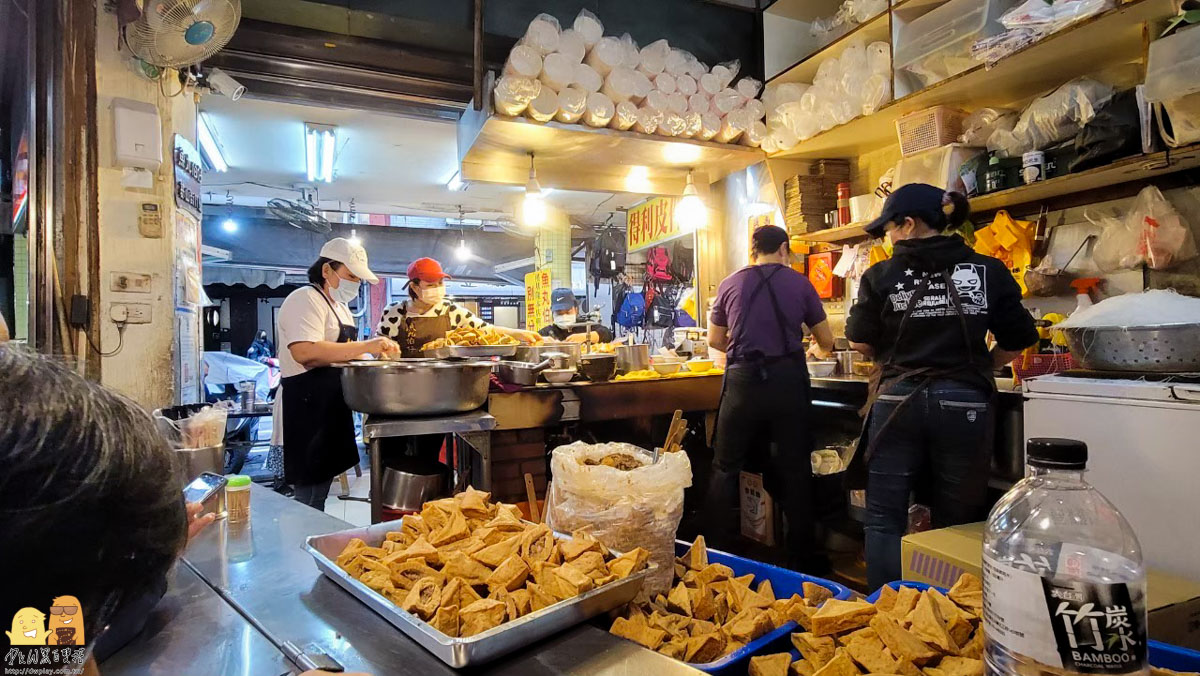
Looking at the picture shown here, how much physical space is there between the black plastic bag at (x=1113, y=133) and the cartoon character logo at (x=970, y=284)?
1068 millimetres

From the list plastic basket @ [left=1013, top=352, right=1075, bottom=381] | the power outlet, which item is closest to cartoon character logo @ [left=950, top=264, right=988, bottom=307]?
plastic basket @ [left=1013, top=352, right=1075, bottom=381]

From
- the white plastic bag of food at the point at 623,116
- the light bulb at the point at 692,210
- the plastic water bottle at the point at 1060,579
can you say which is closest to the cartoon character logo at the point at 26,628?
the plastic water bottle at the point at 1060,579

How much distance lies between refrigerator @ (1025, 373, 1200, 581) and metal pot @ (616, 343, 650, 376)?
6.49ft

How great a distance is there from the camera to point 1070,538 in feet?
2.47

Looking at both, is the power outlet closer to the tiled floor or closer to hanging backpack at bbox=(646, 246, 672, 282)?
the tiled floor

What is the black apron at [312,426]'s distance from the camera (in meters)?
3.10

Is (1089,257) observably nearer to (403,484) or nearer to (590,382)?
(590,382)

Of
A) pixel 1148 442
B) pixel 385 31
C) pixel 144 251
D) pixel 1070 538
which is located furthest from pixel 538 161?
pixel 1070 538

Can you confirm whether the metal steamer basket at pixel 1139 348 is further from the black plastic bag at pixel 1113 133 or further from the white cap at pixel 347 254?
the white cap at pixel 347 254

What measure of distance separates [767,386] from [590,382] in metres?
0.88

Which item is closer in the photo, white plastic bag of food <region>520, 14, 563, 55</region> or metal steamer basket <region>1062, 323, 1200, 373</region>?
metal steamer basket <region>1062, 323, 1200, 373</region>

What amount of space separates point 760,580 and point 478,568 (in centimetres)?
68

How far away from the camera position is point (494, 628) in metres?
0.78

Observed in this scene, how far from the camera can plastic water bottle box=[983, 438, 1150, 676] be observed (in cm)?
65
